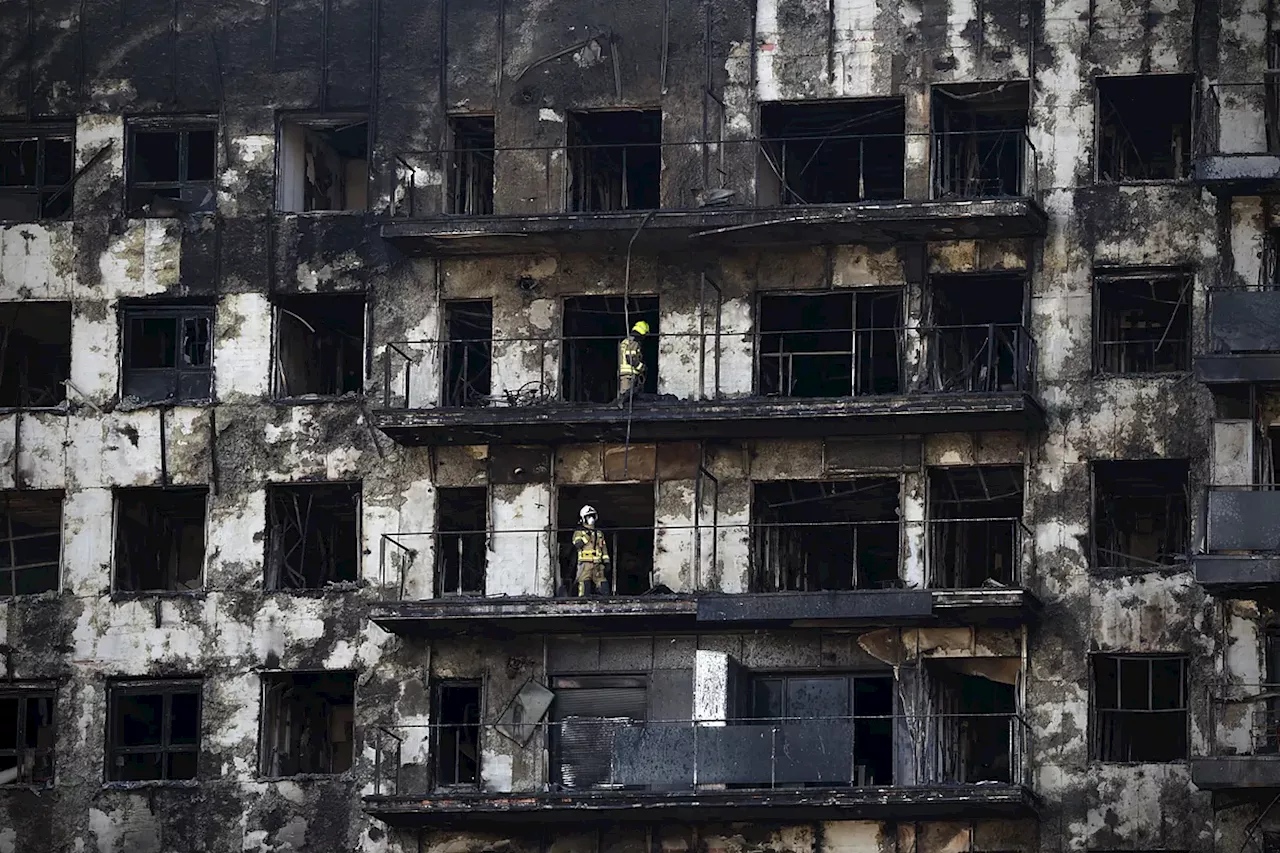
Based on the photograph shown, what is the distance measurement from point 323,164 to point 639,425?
7.73 metres

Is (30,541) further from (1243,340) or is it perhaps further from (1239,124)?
(1239,124)

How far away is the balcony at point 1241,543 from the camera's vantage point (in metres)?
52.9

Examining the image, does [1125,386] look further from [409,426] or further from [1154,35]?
[409,426]

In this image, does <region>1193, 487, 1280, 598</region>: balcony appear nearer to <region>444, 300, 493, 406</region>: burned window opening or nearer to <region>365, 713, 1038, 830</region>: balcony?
<region>365, 713, 1038, 830</region>: balcony

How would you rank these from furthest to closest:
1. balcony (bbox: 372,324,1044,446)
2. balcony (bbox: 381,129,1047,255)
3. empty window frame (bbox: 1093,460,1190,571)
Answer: empty window frame (bbox: 1093,460,1190,571)
balcony (bbox: 381,129,1047,255)
balcony (bbox: 372,324,1044,446)

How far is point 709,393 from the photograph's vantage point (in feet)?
187

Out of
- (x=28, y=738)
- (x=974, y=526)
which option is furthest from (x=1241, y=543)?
(x=28, y=738)

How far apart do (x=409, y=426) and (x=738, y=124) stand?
693 cm

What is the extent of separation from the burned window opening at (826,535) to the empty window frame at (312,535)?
251 inches

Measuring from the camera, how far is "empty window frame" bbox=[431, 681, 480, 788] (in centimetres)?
5697

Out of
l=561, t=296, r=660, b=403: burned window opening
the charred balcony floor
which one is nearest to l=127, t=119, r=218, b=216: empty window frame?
l=561, t=296, r=660, b=403: burned window opening

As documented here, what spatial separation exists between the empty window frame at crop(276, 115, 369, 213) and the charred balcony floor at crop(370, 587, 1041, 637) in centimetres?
745

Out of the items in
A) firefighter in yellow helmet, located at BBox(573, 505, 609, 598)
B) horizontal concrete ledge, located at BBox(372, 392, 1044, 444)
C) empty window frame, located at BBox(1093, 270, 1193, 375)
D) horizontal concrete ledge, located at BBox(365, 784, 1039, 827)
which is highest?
empty window frame, located at BBox(1093, 270, 1193, 375)

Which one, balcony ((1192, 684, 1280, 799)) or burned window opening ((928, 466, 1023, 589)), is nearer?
balcony ((1192, 684, 1280, 799))
